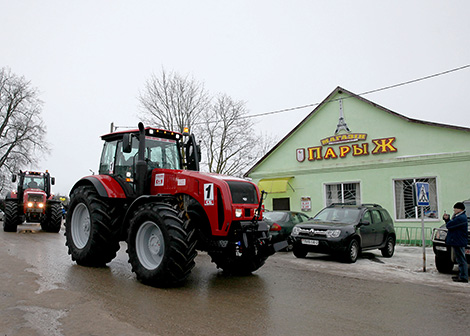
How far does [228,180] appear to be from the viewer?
24.3 ft

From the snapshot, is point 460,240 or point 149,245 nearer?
point 149,245

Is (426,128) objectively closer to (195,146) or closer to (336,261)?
(336,261)

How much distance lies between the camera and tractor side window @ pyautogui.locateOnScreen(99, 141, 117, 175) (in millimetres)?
9180

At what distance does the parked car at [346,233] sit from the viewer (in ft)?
37.0

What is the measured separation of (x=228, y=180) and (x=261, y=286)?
203 centimetres

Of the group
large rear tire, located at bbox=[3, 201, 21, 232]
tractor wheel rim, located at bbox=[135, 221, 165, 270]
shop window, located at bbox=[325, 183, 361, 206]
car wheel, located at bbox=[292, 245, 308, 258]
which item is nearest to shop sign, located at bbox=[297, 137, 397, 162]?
shop window, located at bbox=[325, 183, 361, 206]

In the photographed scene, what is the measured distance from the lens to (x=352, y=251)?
11.4 m

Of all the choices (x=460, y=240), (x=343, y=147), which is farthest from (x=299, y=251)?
(x=343, y=147)

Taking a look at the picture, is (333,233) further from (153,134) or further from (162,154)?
(153,134)

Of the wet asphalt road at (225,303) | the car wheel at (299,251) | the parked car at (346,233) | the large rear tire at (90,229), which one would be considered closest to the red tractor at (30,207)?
the wet asphalt road at (225,303)

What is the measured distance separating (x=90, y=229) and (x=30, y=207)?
459 inches

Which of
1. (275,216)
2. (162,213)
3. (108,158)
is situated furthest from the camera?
(275,216)

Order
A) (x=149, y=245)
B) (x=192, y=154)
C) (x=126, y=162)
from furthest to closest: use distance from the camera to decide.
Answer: (x=192, y=154) → (x=126, y=162) → (x=149, y=245)

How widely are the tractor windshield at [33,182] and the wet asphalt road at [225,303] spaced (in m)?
11.6
